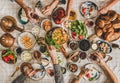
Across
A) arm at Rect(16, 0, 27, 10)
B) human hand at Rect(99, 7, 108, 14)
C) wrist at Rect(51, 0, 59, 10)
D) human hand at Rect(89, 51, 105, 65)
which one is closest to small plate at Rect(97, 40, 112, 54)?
human hand at Rect(89, 51, 105, 65)

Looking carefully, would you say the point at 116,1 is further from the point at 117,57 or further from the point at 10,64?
the point at 10,64

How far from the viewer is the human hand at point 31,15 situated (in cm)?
132

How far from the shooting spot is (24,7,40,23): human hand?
1.32 m

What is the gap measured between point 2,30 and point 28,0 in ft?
0.53

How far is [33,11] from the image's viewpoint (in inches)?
52.4

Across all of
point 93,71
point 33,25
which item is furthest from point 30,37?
point 93,71

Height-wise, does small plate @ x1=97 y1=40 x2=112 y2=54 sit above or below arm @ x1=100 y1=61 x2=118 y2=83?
above

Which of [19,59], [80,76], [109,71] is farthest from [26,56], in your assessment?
[109,71]

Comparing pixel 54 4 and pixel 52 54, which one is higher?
pixel 54 4

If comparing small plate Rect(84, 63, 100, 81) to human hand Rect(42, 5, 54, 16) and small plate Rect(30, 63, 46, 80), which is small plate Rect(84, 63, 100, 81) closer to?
small plate Rect(30, 63, 46, 80)

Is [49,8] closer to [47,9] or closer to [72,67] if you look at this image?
[47,9]

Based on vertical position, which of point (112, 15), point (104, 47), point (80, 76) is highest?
→ point (112, 15)

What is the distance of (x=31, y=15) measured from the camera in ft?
→ 4.36

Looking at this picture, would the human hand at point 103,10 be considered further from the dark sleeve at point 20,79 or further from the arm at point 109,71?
the dark sleeve at point 20,79
